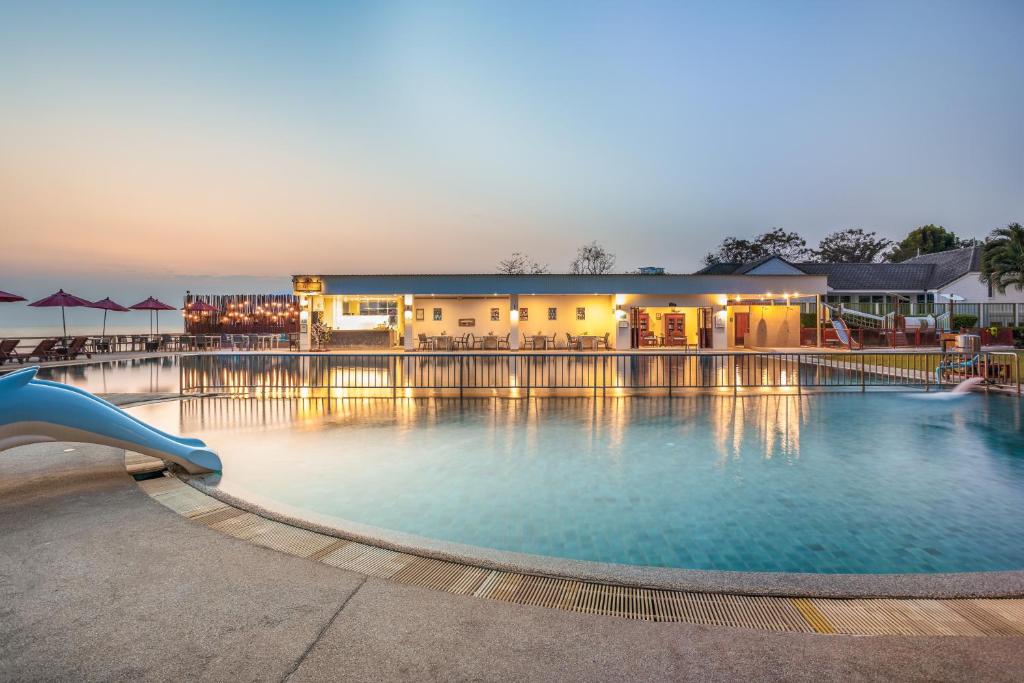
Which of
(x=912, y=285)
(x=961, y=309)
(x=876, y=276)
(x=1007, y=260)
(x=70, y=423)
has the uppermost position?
(x=876, y=276)

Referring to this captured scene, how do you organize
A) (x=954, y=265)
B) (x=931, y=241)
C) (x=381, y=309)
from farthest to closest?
1. (x=931, y=241)
2. (x=954, y=265)
3. (x=381, y=309)

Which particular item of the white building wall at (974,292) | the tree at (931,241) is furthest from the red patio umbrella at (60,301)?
the tree at (931,241)

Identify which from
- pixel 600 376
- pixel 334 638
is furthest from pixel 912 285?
pixel 334 638

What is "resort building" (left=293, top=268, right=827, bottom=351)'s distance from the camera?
28344 millimetres

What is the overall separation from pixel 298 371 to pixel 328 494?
48.4 feet

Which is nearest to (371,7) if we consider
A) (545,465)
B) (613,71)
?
(613,71)

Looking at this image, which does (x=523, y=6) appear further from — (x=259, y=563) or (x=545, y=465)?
(x=259, y=563)

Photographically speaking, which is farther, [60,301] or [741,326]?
[741,326]

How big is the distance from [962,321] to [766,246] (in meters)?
30.9

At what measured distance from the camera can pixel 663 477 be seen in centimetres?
673

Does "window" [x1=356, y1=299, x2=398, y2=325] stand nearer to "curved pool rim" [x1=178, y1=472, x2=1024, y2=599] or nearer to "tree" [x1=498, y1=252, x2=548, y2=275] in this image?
"curved pool rim" [x1=178, y1=472, x2=1024, y2=599]

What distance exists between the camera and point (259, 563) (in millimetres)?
3482

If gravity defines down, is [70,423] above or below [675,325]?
below

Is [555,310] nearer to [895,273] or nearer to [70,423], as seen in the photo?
[70,423]
